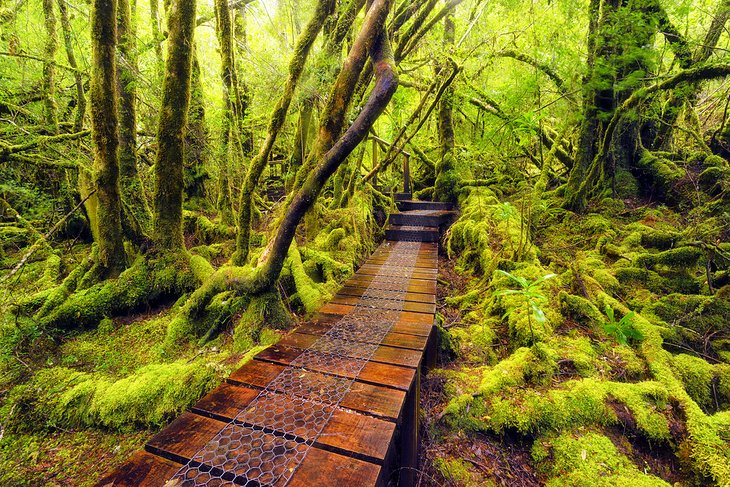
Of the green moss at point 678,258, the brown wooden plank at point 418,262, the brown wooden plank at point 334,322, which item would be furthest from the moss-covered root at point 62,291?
the green moss at point 678,258

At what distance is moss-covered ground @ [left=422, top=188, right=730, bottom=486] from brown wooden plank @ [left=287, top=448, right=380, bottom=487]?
1391mm

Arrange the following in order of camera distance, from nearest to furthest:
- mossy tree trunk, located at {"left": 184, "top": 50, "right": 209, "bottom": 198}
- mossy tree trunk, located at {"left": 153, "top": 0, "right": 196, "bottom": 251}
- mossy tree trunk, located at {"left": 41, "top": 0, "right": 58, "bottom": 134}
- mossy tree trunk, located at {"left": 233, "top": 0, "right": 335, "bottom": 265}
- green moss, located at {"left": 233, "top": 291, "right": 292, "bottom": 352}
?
green moss, located at {"left": 233, "top": 291, "right": 292, "bottom": 352}
mossy tree trunk, located at {"left": 233, "top": 0, "right": 335, "bottom": 265}
mossy tree trunk, located at {"left": 153, "top": 0, "right": 196, "bottom": 251}
mossy tree trunk, located at {"left": 41, "top": 0, "right": 58, "bottom": 134}
mossy tree trunk, located at {"left": 184, "top": 50, "right": 209, "bottom": 198}

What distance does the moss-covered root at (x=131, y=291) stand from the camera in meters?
4.12

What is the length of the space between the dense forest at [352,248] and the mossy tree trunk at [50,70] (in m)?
0.04

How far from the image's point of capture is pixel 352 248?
19.4 feet

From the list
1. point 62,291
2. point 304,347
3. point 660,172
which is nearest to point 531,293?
point 304,347

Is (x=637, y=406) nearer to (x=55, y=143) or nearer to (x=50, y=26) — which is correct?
(x=55, y=143)

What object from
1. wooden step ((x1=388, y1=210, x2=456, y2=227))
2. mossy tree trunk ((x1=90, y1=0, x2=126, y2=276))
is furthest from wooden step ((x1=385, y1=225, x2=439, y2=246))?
mossy tree trunk ((x1=90, y1=0, x2=126, y2=276))

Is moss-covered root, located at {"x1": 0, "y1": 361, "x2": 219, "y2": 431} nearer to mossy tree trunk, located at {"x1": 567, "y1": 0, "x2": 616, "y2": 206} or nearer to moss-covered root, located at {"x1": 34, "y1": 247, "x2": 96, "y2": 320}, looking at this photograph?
moss-covered root, located at {"x1": 34, "y1": 247, "x2": 96, "y2": 320}

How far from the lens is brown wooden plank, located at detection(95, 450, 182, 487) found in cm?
156

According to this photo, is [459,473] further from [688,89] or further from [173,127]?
[688,89]

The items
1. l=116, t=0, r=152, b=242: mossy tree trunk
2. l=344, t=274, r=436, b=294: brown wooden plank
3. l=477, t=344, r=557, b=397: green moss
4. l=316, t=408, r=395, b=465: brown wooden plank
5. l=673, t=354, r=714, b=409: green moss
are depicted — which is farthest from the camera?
l=116, t=0, r=152, b=242: mossy tree trunk

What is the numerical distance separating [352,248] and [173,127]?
3.42 metres

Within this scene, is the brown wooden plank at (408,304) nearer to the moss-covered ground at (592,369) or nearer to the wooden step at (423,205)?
the moss-covered ground at (592,369)
